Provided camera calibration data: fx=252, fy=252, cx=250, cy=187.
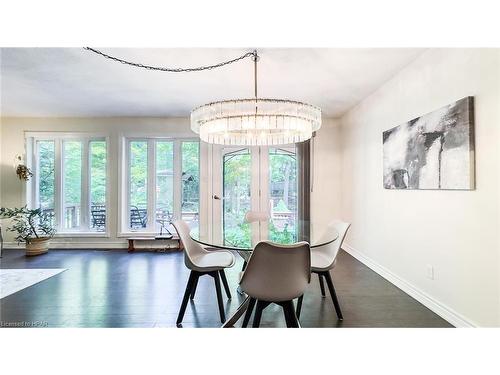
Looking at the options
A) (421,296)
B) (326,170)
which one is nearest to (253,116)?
(421,296)

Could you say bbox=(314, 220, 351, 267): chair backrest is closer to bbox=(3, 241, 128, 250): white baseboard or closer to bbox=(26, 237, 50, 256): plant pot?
bbox=(3, 241, 128, 250): white baseboard

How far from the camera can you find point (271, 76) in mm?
2873

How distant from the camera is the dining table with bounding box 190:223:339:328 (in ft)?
6.13

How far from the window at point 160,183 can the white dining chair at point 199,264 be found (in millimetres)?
2299

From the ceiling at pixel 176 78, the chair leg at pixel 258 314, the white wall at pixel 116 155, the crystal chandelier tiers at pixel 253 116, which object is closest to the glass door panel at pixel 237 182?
the white wall at pixel 116 155

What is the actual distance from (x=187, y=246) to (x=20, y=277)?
2570 millimetres

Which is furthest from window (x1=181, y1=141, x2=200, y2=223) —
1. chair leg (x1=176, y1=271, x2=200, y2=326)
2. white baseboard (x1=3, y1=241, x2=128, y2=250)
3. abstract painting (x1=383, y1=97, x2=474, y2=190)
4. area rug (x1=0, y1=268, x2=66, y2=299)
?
abstract painting (x1=383, y1=97, x2=474, y2=190)

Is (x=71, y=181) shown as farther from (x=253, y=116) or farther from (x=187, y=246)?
(x=253, y=116)

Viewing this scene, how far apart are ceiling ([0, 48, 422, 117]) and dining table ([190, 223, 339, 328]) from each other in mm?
1686

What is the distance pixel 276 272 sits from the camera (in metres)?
1.50
